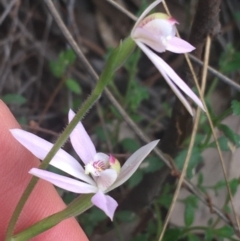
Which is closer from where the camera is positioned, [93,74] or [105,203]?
[105,203]

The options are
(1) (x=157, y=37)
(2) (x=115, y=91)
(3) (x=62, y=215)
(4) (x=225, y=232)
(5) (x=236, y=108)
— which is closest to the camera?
(1) (x=157, y=37)

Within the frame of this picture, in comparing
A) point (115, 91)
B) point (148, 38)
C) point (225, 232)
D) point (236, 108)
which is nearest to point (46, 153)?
point (148, 38)

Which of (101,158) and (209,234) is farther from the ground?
(101,158)

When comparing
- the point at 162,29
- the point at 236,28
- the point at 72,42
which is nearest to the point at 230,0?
the point at 236,28

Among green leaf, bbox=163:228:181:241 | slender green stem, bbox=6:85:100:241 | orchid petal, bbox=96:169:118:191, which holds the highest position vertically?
slender green stem, bbox=6:85:100:241

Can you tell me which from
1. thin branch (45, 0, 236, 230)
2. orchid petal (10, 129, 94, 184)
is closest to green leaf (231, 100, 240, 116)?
thin branch (45, 0, 236, 230)

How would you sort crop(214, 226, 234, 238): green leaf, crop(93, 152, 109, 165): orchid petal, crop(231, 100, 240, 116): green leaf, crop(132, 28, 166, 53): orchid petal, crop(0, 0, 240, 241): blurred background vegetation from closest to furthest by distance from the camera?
crop(132, 28, 166, 53): orchid petal, crop(93, 152, 109, 165): orchid petal, crop(231, 100, 240, 116): green leaf, crop(214, 226, 234, 238): green leaf, crop(0, 0, 240, 241): blurred background vegetation

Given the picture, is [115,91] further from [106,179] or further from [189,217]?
[106,179]

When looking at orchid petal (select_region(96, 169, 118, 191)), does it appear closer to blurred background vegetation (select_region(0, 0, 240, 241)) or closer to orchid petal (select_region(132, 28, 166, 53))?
orchid petal (select_region(132, 28, 166, 53))
